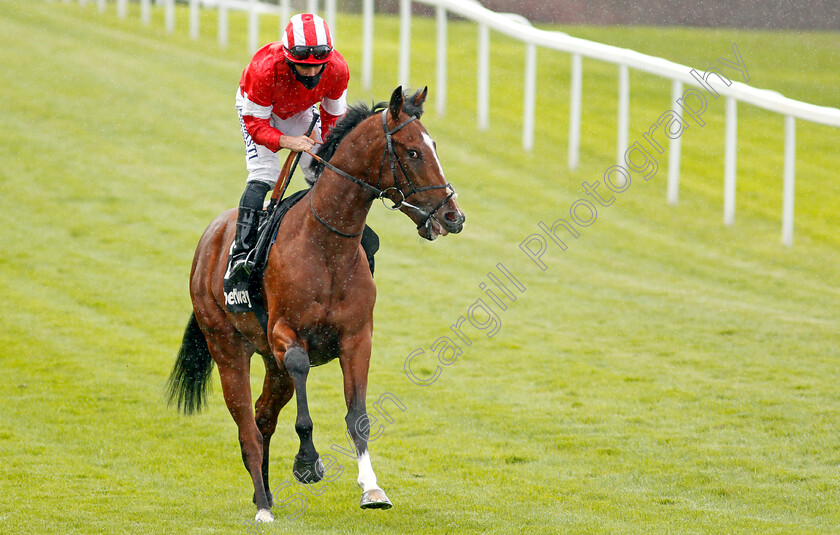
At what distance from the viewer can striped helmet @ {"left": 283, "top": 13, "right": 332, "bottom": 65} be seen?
5.52 meters

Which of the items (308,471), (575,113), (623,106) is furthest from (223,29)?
(308,471)

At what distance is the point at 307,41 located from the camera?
18.1 ft

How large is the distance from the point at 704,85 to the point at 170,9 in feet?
39.2

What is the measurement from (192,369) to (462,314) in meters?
4.47

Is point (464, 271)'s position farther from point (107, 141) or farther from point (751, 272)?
point (107, 141)

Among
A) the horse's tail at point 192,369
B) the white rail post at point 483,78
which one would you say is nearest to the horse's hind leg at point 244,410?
the horse's tail at point 192,369

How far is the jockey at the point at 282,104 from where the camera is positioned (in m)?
5.60

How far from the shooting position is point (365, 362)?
5.55m

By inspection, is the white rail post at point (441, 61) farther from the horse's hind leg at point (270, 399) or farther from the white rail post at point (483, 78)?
the horse's hind leg at point (270, 399)

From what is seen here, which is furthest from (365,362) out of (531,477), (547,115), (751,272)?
(547,115)

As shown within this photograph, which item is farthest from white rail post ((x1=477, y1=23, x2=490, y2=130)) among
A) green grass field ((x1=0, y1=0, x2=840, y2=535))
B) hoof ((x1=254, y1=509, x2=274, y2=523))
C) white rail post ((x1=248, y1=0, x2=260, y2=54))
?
hoof ((x1=254, y1=509, x2=274, y2=523))

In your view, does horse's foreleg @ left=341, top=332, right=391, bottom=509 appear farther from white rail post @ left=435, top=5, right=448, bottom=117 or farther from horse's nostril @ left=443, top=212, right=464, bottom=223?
white rail post @ left=435, top=5, right=448, bottom=117

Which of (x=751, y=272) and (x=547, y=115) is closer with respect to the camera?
(x=751, y=272)

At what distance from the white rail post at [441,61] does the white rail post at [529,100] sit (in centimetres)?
133
